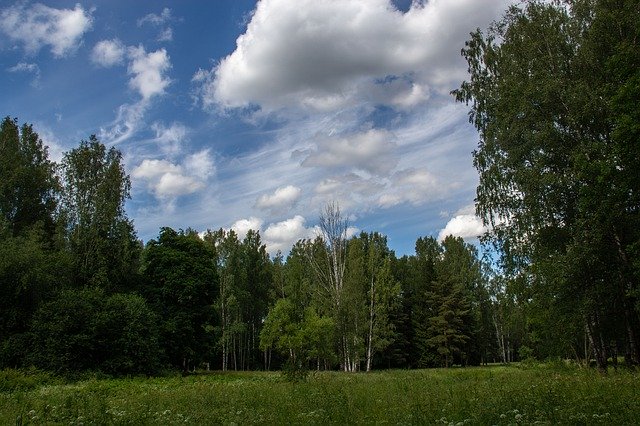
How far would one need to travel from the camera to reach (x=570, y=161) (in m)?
20.0

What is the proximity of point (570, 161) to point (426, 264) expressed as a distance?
50360 mm

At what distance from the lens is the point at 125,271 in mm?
40375

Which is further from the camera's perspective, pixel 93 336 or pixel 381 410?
pixel 93 336

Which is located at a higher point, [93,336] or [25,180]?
[25,180]

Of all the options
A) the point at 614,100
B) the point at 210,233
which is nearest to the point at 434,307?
the point at 210,233

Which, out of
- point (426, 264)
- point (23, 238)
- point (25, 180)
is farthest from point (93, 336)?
point (426, 264)

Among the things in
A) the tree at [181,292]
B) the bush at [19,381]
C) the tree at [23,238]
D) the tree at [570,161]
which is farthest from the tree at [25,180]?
the tree at [570,161]

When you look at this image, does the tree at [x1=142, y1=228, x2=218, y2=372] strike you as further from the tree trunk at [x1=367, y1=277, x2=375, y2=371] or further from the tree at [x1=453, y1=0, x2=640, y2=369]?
the tree at [x1=453, y1=0, x2=640, y2=369]

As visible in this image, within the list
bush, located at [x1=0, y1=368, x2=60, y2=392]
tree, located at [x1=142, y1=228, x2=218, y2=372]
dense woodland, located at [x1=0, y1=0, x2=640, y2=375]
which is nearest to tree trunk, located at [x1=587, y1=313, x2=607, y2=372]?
dense woodland, located at [x1=0, y1=0, x2=640, y2=375]

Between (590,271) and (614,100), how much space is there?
743 centimetres

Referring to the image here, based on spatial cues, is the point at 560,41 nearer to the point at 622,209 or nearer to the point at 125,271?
the point at 622,209

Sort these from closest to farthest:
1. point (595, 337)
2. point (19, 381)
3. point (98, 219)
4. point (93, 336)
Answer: point (19, 381)
point (595, 337)
point (93, 336)
point (98, 219)

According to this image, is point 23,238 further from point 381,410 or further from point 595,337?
point 595,337

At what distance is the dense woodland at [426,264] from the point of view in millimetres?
18781
